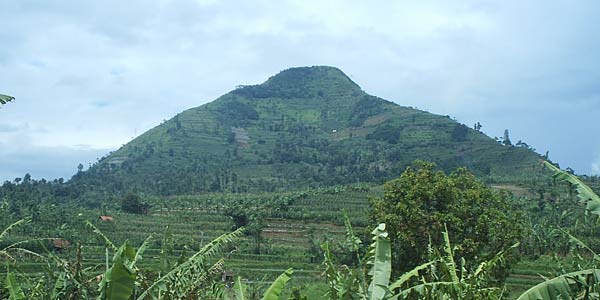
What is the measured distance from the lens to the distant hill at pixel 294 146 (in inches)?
3219

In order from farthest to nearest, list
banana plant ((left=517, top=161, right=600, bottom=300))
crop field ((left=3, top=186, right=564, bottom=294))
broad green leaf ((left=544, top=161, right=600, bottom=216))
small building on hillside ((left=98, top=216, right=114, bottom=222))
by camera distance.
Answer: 1. small building on hillside ((left=98, top=216, right=114, bottom=222))
2. crop field ((left=3, top=186, right=564, bottom=294))
3. broad green leaf ((left=544, top=161, right=600, bottom=216))
4. banana plant ((left=517, top=161, right=600, bottom=300))

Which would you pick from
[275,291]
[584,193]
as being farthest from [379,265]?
[584,193]

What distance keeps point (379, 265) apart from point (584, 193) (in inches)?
96.9

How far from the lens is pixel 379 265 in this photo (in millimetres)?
4555

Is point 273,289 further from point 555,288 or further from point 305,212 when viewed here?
point 305,212

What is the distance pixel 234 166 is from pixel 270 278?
57.4 meters

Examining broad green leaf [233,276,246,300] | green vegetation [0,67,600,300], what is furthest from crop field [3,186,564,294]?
broad green leaf [233,276,246,300]

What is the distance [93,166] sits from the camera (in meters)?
110

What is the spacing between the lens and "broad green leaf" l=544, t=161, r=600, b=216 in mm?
5559

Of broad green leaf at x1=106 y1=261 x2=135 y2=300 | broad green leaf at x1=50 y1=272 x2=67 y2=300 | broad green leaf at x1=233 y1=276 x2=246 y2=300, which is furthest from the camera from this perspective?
broad green leaf at x1=50 y1=272 x2=67 y2=300

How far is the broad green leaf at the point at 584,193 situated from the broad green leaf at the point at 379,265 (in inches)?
86.5

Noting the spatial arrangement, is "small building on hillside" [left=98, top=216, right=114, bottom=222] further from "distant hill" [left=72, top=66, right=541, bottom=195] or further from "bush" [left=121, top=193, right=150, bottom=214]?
"distant hill" [left=72, top=66, right=541, bottom=195]

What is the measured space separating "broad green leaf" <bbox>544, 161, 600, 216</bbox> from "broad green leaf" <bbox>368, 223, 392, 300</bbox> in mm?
2196

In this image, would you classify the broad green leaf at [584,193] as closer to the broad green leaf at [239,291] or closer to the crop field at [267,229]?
the broad green leaf at [239,291]
